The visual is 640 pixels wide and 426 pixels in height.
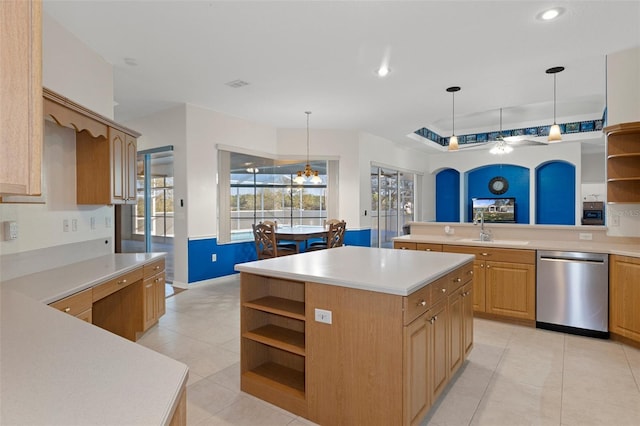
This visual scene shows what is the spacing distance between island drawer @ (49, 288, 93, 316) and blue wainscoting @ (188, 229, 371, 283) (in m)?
2.99

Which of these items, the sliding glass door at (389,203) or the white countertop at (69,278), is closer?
the white countertop at (69,278)

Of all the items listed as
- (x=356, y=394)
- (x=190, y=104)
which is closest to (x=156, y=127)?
(x=190, y=104)

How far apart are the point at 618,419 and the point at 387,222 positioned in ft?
20.3

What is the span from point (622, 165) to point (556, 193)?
5354 mm

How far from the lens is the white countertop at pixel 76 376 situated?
0.77 m

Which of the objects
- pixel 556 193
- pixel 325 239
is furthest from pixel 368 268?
pixel 556 193

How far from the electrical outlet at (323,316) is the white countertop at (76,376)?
1042mm

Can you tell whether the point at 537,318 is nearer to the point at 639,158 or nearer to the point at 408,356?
the point at 639,158

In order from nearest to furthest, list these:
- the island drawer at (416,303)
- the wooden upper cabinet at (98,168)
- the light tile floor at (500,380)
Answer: the island drawer at (416,303), the light tile floor at (500,380), the wooden upper cabinet at (98,168)

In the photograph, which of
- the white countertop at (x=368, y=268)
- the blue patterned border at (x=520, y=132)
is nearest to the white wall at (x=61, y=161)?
the white countertop at (x=368, y=268)

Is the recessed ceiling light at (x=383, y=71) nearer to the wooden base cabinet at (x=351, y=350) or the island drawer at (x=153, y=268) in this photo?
the wooden base cabinet at (x=351, y=350)

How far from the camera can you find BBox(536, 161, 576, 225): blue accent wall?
26.7 ft

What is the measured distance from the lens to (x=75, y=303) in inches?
85.4

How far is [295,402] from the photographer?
2.11 m
